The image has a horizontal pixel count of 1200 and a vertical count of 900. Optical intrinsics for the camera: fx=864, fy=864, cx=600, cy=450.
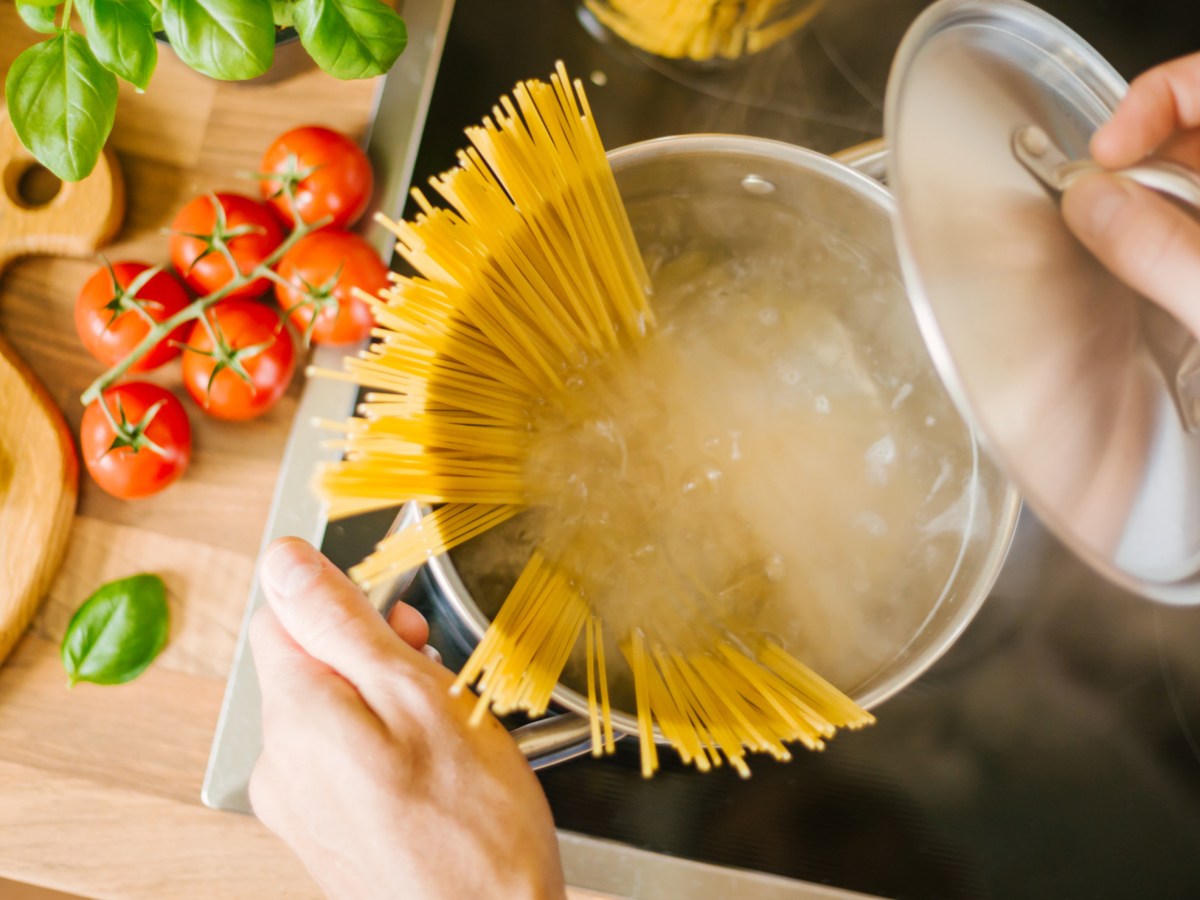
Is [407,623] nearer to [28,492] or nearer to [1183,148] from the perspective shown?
[28,492]

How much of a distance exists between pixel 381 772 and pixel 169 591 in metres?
0.32

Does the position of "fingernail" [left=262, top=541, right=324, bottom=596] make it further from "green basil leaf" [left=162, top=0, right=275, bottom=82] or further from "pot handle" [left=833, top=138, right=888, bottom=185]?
"pot handle" [left=833, top=138, right=888, bottom=185]

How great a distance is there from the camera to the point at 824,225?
0.56 m

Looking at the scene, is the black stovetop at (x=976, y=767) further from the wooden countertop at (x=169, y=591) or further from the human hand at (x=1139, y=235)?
the human hand at (x=1139, y=235)

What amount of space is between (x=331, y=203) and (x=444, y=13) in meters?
0.17

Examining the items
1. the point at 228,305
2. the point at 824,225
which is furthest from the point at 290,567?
the point at 824,225

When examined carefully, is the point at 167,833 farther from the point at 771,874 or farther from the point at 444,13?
the point at 444,13

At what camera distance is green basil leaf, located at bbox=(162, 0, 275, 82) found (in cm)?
48

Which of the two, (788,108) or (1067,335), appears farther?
(788,108)

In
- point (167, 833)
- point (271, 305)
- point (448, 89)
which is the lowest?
point (167, 833)

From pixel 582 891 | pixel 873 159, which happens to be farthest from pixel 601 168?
pixel 582 891

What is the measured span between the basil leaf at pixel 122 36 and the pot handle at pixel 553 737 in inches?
16.8

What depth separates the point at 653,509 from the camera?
0.53 metres

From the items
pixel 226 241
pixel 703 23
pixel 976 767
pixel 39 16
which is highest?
pixel 703 23
